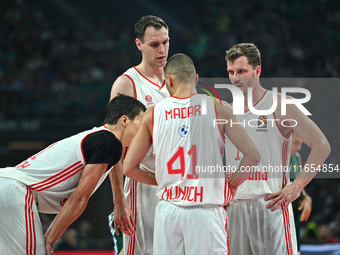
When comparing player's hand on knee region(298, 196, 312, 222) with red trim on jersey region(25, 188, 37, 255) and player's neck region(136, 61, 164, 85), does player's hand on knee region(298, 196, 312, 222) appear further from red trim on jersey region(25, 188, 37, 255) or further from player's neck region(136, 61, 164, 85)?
red trim on jersey region(25, 188, 37, 255)

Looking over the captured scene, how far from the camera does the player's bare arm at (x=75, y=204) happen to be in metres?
4.20

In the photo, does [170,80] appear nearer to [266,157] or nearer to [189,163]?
[189,163]

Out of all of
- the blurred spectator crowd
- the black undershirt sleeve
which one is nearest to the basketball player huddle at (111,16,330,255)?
the black undershirt sleeve

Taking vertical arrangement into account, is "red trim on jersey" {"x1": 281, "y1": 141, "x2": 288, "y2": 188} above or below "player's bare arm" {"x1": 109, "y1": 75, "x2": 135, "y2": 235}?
above

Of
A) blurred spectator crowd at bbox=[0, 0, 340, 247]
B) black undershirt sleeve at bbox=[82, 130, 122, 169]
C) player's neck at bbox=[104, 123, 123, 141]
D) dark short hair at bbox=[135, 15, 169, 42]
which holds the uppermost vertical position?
blurred spectator crowd at bbox=[0, 0, 340, 247]

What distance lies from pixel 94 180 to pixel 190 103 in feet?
3.37

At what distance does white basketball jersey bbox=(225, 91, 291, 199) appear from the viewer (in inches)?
191

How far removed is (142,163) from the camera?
522cm

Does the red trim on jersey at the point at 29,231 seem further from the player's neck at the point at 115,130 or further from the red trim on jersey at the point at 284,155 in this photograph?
the red trim on jersey at the point at 284,155

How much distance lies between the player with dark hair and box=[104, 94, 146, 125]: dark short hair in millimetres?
232

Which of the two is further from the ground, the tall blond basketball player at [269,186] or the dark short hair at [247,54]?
the dark short hair at [247,54]

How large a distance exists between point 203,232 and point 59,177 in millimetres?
1271

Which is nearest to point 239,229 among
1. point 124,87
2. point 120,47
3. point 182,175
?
point 182,175

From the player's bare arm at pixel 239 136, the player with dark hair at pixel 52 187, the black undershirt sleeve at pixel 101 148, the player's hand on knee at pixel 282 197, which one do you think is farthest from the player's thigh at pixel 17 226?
the player's hand on knee at pixel 282 197
